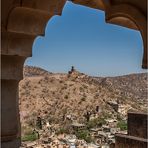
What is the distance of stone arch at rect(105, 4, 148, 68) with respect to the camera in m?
1.96

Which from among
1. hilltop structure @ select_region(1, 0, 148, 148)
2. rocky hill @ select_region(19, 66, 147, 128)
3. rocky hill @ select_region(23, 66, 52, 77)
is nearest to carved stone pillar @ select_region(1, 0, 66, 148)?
hilltop structure @ select_region(1, 0, 148, 148)

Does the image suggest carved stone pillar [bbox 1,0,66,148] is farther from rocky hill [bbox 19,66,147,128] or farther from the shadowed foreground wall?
rocky hill [bbox 19,66,147,128]

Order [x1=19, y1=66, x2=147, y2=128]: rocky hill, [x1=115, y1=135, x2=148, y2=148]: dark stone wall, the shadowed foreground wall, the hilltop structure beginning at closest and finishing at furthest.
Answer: the hilltop structure → [x1=115, y1=135, x2=148, y2=148]: dark stone wall → the shadowed foreground wall → [x1=19, y1=66, x2=147, y2=128]: rocky hill

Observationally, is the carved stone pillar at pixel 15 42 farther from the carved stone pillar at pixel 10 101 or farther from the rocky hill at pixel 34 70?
the rocky hill at pixel 34 70

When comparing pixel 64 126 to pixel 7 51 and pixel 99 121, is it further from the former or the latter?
pixel 7 51

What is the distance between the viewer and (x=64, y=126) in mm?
23969

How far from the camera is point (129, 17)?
2.09m

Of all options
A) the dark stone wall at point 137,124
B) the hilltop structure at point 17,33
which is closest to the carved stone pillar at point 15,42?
the hilltop structure at point 17,33

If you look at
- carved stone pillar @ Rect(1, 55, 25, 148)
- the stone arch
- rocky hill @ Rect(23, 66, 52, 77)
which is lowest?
carved stone pillar @ Rect(1, 55, 25, 148)

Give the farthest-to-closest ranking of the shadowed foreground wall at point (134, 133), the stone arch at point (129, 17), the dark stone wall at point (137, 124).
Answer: the dark stone wall at point (137, 124) < the shadowed foreground wall at point (134, 133) < the stone arch at point (129, 17)

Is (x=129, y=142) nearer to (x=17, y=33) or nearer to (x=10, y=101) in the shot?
(x=10, y=101)

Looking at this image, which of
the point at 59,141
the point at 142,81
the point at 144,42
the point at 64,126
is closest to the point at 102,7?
the point at 144,42

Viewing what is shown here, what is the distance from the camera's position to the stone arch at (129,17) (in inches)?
77.0

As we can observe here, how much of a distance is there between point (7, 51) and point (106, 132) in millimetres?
19852
